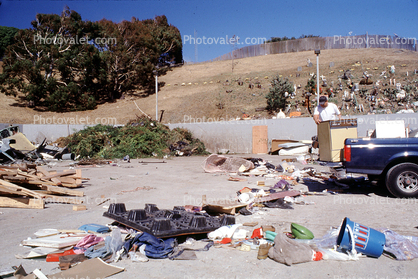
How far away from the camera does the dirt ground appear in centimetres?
367

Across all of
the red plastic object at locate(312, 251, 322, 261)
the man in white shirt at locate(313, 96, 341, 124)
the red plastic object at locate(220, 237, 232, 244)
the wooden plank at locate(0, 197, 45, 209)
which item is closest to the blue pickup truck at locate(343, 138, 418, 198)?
the man in white shirt at locate(313, 96, 341, 124)

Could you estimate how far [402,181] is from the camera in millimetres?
6828

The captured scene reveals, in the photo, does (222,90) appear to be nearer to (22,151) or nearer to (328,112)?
(22,151)

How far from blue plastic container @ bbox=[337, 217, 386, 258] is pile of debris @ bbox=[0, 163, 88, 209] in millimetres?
5718

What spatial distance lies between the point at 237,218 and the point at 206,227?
1252 mm

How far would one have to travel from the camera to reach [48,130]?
2247 centimetres

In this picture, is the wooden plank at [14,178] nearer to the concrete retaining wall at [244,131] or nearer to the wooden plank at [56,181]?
the wooden plank at [56,181]

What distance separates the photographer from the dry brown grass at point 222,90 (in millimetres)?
35375

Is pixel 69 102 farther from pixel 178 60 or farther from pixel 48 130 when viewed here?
pixel 178 60

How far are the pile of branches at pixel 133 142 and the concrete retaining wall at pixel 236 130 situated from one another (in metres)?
1.06

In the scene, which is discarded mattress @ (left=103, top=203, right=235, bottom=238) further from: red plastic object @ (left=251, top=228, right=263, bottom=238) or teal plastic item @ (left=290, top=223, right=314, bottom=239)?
teal plastic item @ (left=290, top=223, right=314, bottom=239)

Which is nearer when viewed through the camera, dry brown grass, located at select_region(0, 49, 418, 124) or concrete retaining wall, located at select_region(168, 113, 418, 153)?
concrete retaining wall, located at select_region(168, 113, 418, 153)

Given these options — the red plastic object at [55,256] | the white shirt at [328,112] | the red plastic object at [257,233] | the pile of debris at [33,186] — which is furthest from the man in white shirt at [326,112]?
the red plastic object at [55,256]

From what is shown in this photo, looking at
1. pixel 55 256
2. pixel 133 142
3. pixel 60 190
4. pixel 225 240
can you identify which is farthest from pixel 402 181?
pixel 133 142
